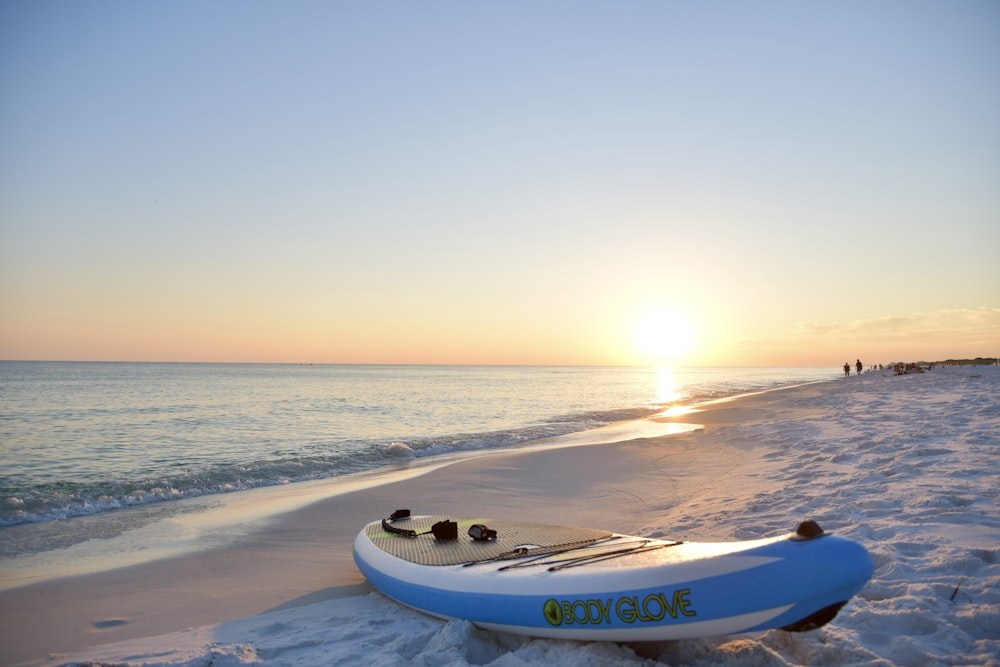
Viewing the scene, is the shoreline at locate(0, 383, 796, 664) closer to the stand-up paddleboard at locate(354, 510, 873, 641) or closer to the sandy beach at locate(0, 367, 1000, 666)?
the sandy beach at locate(0, 367, 1000, 666)

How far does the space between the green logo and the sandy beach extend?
0.17 meters

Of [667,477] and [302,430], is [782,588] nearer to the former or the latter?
[667,477]

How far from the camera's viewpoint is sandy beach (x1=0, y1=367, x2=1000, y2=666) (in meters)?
3.57

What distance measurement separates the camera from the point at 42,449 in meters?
14.9

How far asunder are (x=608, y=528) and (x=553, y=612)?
3681 mm

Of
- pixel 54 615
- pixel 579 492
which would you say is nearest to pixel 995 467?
pixel 579 492

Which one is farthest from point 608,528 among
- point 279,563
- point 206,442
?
point 206,442

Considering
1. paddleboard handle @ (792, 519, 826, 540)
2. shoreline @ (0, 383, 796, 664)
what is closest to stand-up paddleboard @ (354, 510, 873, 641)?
paddleboard handle @ (792, 519, 826, 540)

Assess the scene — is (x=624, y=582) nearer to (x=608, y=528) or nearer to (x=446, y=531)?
(x=446, y=531)

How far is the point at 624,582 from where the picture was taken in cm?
349

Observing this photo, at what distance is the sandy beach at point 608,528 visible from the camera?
11.7 feet

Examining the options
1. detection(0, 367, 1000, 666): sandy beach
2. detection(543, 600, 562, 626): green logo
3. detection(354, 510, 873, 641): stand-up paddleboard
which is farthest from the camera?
detection(543, 600, 562, 626): green logo

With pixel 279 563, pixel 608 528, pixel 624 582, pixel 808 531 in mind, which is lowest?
pixel 279 563

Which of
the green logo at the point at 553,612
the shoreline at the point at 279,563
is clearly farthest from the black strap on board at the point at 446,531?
the green logo at the point at 553,612
